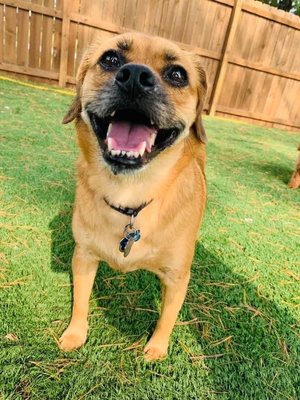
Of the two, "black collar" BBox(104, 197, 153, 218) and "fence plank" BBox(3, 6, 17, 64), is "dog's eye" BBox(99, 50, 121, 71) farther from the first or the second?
"fence plank" BBox(3, 6, 17, 64)

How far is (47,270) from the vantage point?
7.48 ft

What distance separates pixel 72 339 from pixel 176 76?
5.08 ft

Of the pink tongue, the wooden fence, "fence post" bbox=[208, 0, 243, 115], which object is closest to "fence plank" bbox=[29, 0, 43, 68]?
the wooden fence

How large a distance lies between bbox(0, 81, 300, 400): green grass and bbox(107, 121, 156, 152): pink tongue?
1068 millimetres

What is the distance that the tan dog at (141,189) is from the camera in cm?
172

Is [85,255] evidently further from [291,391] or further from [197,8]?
[197,8]

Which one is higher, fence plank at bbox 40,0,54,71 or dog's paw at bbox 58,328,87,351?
fence plank at bbox 40,0,54,71

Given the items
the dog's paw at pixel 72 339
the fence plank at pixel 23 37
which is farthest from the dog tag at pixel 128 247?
the fence plank at pixel 23 37

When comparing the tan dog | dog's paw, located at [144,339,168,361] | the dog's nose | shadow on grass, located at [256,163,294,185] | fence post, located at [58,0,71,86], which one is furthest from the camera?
fence post, located at [58,0,71,86]

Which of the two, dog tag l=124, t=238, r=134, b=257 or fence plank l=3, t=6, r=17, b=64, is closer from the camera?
dog tag l=124, t=238, r=134, b=257

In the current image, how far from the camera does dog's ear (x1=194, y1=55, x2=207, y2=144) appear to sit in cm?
196

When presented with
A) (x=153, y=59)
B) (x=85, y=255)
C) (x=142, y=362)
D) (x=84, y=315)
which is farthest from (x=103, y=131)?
(x=142, y=362)

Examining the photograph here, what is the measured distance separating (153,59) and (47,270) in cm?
151

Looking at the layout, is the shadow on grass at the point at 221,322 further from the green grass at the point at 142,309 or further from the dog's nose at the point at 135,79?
the dog's nose at the point at 135,79
